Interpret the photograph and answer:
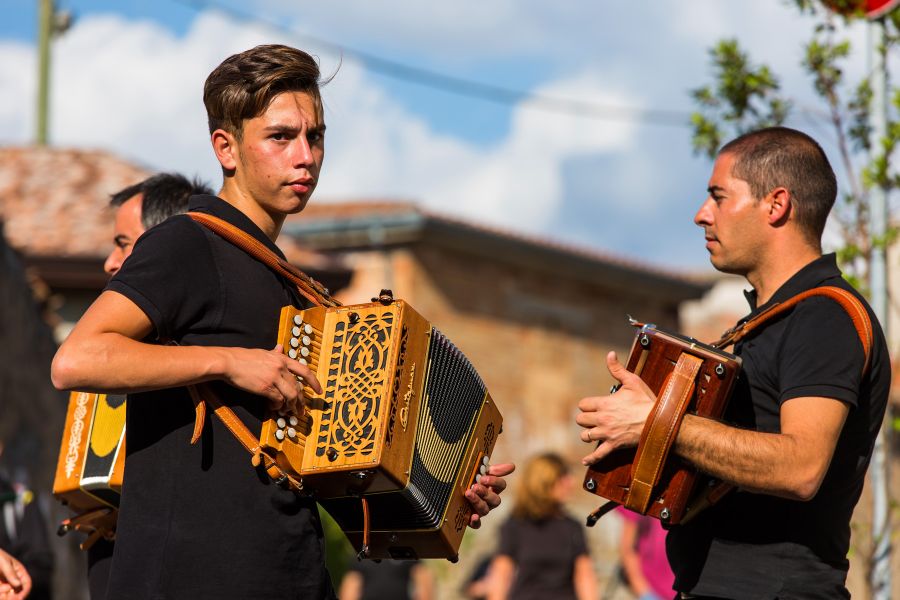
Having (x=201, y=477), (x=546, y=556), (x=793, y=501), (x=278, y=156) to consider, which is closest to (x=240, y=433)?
(x=201, y=477)

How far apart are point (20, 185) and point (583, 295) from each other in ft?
29.0

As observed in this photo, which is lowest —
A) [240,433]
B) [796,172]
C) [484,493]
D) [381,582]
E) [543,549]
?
[381,582]

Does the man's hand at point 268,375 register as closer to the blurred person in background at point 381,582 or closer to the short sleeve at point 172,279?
the short sleeve at point 172,279

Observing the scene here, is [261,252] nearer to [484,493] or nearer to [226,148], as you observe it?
[226,148]

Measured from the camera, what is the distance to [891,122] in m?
6.72

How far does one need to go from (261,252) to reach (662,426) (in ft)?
3.73

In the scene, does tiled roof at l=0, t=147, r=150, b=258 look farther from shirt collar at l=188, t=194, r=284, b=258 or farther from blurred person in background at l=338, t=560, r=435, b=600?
shirt collar at l=188, t=194, r=284, b=258

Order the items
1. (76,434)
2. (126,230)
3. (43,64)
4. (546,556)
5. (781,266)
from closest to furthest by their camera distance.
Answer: (781,266) → (76,434) → (126,230) → (546,556) → (43,64)

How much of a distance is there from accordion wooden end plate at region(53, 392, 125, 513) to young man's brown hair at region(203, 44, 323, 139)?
3.80 feet

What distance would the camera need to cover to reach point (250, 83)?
3.69 metres

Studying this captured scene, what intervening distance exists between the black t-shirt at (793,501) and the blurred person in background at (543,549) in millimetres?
4653

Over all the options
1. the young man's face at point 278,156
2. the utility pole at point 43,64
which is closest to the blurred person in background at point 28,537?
the young man's face at point 278,156

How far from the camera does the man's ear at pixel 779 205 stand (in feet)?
13.7

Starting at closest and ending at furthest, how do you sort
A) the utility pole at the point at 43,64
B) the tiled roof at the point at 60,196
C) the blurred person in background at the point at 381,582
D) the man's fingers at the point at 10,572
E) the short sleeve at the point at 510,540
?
the man's fingers at the point at 10,572, the short sleeve at the point at 510,540, the blurred person in background at the point at 381,582, the tiled roof at the point at 60,196, the utility pole at the point at 43,64
